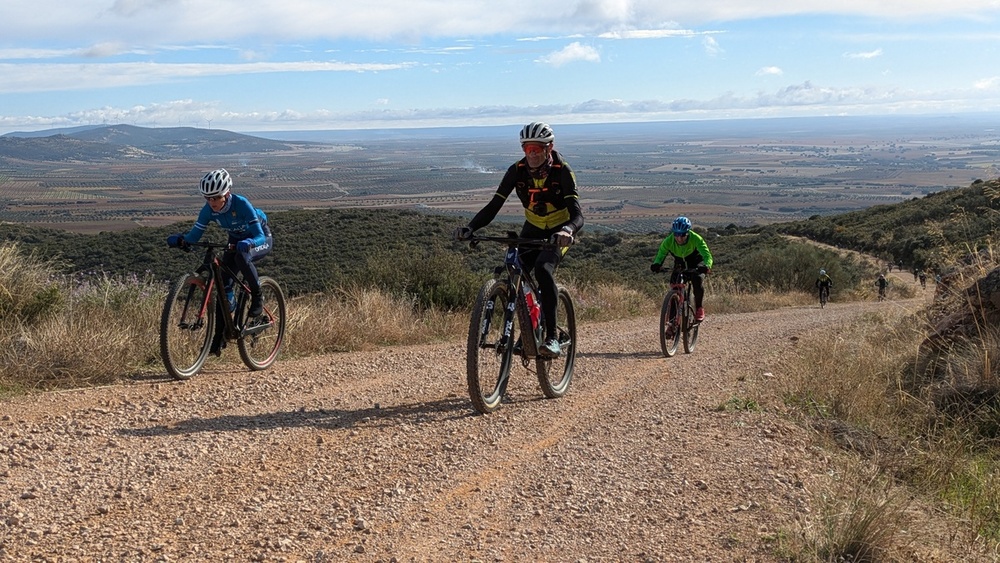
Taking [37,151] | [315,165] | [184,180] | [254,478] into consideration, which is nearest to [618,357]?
[254,478]

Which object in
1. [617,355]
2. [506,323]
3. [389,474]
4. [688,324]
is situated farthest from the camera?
[688,324]

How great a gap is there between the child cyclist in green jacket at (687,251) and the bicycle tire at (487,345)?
14.0 ft

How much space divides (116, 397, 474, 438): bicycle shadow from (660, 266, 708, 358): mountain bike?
447 cm

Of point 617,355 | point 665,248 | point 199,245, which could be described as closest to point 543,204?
point 199,245

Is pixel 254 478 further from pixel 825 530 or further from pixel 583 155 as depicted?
pixel 583 155

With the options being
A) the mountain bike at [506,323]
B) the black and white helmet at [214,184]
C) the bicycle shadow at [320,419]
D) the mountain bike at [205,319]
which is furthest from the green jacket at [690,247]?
the black and white helmet at [214,184]

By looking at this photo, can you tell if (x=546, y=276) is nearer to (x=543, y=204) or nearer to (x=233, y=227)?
(x=543, y=204)

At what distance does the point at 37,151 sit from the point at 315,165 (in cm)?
4600

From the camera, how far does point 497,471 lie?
471 cm

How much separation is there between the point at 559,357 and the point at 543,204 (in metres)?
1.37

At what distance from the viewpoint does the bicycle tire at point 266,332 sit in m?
7.27

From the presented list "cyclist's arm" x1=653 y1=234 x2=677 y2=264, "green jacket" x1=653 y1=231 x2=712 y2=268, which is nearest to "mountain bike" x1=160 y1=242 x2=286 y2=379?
"cyclist's arm" x1=653 y1=234 x2=677 y2=264

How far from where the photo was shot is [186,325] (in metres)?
6.69

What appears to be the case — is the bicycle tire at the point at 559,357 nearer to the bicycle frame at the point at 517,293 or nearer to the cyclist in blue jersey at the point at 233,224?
the bicycle frame at the point at 517,293
